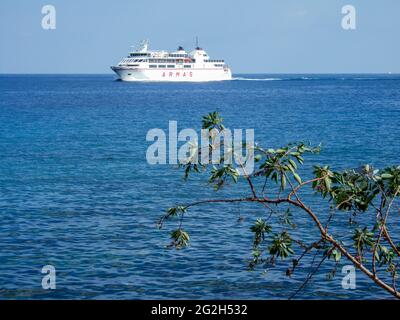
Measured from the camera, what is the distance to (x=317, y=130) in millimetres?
62125

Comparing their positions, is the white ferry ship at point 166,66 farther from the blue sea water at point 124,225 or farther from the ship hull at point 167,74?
the blue sea water at point 124,225

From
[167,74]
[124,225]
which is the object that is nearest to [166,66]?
[167,74]

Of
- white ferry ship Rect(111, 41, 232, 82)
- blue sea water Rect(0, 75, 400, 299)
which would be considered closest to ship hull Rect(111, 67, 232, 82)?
white ferry ship Rect(111, 41, 232, 82)

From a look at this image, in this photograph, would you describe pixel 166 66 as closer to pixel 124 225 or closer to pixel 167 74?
pixel 167 74

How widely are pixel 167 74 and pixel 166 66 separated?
3.24 meters

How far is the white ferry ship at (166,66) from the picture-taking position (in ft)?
552

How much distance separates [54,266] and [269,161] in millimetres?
11786

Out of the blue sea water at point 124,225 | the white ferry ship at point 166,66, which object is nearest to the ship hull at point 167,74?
the white ferry ship at point 166,66

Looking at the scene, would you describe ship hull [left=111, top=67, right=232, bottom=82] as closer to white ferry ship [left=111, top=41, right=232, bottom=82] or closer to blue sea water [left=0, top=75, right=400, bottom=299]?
white ferry ship [left=111, top=41, right=232, bottom=82]

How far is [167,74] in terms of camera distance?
574 ft

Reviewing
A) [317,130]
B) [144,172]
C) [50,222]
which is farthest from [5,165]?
[317,130]

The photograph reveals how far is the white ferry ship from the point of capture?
168125 mm

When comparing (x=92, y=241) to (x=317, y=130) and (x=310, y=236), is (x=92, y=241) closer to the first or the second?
(x=310, y=236)
